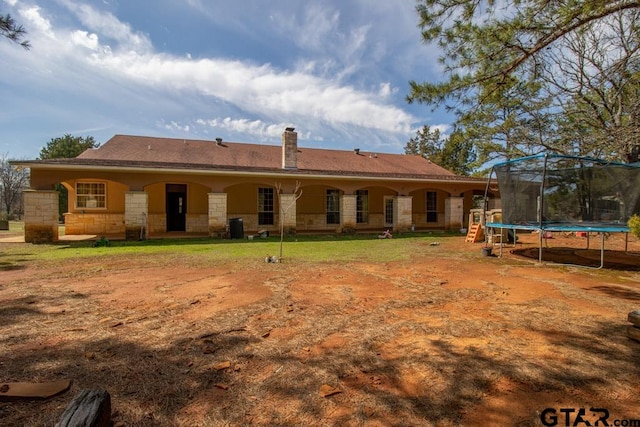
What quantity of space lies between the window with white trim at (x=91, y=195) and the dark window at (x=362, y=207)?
1351cm

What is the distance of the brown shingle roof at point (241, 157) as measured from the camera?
623 inches

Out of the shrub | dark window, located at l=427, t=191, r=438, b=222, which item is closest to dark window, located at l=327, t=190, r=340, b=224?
dark window, located at l=427, t=191, r=438, b=222

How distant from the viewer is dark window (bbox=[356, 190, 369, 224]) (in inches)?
792

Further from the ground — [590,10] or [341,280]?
[590,10]

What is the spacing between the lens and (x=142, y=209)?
13.6 m

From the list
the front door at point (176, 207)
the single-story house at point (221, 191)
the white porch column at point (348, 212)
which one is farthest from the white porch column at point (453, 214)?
the front door at point (176, 207)

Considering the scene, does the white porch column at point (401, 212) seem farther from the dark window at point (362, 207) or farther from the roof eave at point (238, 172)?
the dark window at point (362, 207)

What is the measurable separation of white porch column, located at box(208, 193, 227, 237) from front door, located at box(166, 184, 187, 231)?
3.09 m

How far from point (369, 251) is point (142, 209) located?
31.5ft

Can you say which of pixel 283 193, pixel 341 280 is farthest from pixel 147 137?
pixel 341 280

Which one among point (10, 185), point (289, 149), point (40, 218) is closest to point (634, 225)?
point (289, 149)

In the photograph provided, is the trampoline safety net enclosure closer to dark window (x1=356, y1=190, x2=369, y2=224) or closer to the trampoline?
the trampoline

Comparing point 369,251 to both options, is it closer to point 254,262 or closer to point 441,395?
point 254,262

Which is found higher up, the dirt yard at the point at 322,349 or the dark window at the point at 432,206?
the dark window at the point at 432,206
